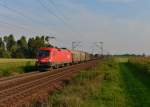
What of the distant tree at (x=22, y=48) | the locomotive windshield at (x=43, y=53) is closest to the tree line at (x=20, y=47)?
the distant tree at (x=22, y=48)

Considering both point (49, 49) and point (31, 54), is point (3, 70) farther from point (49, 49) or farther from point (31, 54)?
point (31, 54)

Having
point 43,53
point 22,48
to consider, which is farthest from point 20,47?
point 43,53

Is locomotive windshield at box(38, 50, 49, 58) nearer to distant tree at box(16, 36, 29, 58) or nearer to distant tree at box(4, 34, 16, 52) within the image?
distant tree at box(16, 36, 29, 58)

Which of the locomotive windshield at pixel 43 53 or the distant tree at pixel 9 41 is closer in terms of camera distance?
the locomotive windshield at pixel 43 53

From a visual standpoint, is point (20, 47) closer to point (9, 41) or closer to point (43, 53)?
point (9, 41)

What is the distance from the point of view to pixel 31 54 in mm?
118688

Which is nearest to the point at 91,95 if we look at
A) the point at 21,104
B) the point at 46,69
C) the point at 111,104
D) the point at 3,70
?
the point at 111,104

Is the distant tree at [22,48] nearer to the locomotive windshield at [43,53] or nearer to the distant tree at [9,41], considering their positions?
the distant tree at [9,41]

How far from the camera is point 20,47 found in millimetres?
126312

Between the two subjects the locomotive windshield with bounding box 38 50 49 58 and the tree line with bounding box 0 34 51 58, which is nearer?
the locomotive windshield with bounding box 38 50 49 58

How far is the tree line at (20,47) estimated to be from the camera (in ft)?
384

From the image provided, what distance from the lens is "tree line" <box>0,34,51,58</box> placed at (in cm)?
11718

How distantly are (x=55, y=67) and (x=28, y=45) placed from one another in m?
82.4

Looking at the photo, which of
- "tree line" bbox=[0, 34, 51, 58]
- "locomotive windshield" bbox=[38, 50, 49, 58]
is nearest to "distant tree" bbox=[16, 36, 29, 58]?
"tree line" bbox=[0, 34, 51, 58]
